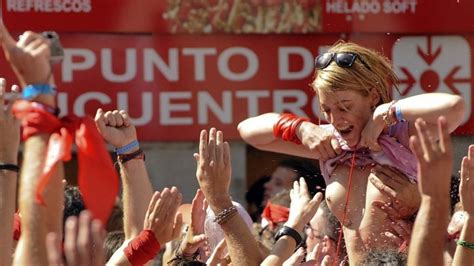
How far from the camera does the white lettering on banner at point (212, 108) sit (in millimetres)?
9055

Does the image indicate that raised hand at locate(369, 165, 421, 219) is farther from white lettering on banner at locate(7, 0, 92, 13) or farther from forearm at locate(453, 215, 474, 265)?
white lettering on banner at locate(7, 0, 92, 13)

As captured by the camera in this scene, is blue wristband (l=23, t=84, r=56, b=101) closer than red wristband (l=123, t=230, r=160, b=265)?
Yes

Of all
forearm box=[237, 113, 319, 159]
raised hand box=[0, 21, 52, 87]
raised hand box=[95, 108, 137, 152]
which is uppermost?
raised hand box=[0, 21, 52, 87]

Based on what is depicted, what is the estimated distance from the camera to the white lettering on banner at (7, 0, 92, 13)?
8.74 meters

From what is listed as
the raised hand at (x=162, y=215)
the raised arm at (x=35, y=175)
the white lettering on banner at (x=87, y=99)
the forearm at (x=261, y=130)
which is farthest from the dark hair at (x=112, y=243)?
the white lettering on banner at (x=87, y=99)

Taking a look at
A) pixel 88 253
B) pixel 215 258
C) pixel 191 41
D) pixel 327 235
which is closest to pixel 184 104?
pixel 191 41

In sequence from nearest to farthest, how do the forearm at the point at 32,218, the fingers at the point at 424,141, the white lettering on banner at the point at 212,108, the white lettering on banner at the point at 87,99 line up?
the forearm at the point at 32,218, the fingers at the point at 424,141, the white lettering on banner at the point at 87,99, the white lettering on banner at the point at 212,108

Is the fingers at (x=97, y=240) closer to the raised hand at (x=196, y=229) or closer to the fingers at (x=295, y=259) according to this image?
the fingers at (x=295, y=259)

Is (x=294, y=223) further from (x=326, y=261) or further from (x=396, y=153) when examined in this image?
(x=396, y=153)

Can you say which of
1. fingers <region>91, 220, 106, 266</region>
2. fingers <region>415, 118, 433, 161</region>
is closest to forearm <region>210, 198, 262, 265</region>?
fingers <region>415, 118, 433, 161</region>

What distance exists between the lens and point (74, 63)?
8938mm

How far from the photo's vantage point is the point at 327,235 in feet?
17.0

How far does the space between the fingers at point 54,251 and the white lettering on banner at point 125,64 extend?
6.16m

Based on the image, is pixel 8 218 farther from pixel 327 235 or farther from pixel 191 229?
pixel 327 235
